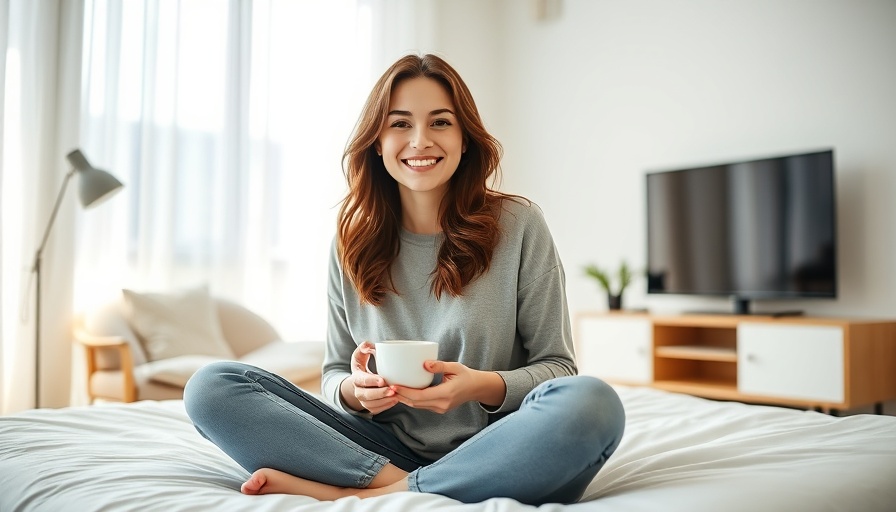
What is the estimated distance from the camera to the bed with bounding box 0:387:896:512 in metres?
1.08

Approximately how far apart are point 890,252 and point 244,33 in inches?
136

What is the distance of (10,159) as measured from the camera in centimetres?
322

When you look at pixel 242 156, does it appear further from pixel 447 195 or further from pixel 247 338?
pixel 447 195

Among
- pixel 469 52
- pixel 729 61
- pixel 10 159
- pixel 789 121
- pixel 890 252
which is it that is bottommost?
pixel 890 252

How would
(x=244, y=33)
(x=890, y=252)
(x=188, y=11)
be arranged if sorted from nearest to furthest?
1. (x=890, y=252)
2. (x=188, y=11)
3. (x=244, y=33)

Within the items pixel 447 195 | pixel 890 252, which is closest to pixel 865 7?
pixel 890 252

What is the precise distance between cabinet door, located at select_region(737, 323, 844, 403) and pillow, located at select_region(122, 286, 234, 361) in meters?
2.42

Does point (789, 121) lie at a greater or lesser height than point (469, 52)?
lesser

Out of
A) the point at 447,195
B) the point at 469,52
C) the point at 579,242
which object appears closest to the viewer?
the point at 447,195

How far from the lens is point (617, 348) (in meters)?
4.12

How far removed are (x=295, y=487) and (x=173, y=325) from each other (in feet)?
7.07

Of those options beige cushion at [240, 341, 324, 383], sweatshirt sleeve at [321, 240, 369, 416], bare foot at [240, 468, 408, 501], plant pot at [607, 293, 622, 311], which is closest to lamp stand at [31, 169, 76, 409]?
beige cushion at [240, 341, 324, 383]

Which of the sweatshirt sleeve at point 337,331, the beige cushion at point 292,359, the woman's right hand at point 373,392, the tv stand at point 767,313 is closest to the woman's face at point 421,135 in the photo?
the sweatshirt sleeve at point 337,331

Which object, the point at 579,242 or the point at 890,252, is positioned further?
the point at 579,242
